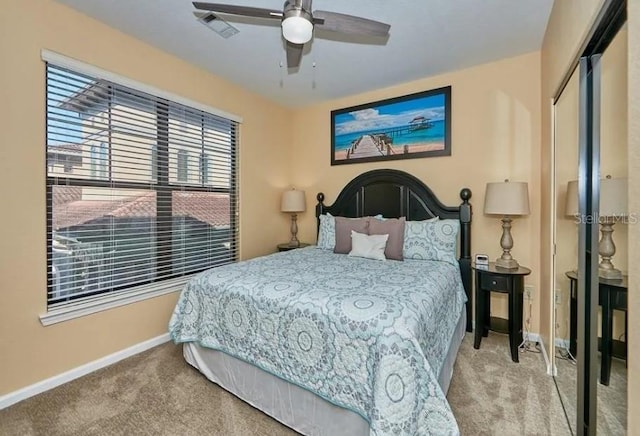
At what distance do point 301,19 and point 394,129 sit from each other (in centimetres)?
214

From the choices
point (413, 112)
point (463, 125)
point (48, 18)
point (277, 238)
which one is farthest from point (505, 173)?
point (48, 18)

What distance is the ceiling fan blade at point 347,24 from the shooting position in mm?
1812

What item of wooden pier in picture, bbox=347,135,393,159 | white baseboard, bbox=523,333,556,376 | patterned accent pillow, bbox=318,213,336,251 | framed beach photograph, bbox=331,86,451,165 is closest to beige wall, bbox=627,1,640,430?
white baseboard, bbox=523,333,556,376

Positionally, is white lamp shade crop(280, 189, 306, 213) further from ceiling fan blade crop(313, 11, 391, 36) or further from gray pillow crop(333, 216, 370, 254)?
ceiling fan blade crop(313, 11, 391, 36)

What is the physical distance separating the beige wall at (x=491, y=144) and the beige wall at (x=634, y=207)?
2.09 meters

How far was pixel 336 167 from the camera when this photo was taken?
13.2 feet

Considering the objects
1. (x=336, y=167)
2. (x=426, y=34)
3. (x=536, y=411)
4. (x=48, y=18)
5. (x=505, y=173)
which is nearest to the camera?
(x=536, y=411)

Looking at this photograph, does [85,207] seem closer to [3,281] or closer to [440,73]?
[3,281]

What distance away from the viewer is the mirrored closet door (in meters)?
1.12

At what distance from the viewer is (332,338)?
4.90 ft

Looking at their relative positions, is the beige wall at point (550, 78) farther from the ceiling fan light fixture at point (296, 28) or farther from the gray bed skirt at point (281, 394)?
the ceiling fan light fixture at point (296, 28)

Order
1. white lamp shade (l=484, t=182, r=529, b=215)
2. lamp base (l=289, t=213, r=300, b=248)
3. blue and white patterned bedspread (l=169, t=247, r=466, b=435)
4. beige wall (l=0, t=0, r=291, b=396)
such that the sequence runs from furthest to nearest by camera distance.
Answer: lamp base (l=289, t=213, r=300, b=248) → white lamp shade (l=484, t=182, r=529, b=215) → beige wall (l=0, t=0, r=291, b=396) → blue and white patterned bedspread (l=169, t=247, r=466, b=435)

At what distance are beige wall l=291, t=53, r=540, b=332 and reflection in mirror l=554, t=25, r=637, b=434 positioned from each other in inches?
40.7

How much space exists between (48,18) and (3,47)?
0.39 meters
